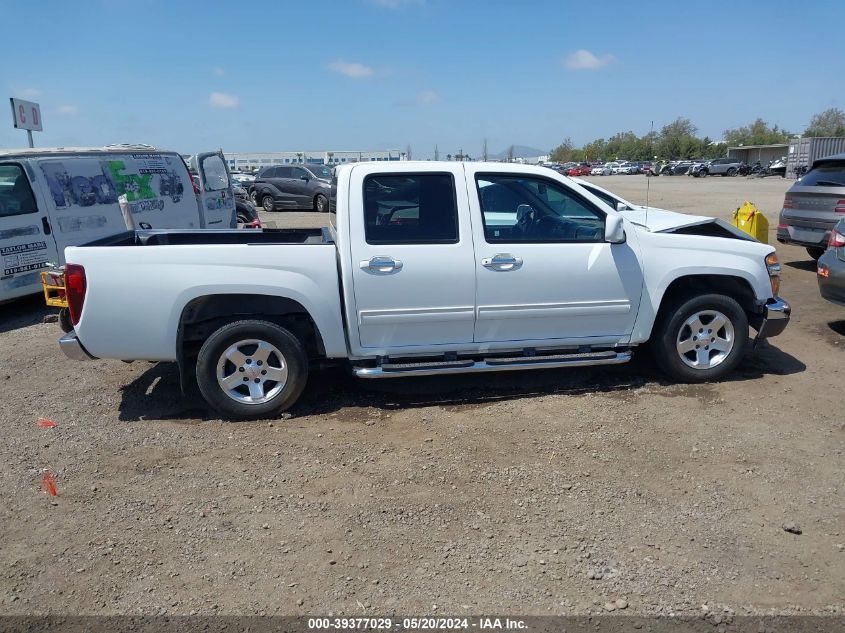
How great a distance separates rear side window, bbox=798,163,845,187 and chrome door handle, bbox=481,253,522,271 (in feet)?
23.8

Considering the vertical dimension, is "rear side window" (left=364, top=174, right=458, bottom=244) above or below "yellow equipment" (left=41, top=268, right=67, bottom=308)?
above

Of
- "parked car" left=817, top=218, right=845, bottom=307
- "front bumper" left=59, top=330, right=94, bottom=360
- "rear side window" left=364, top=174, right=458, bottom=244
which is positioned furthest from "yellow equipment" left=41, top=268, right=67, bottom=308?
"parked car" left=817, top=218, right=845, bottom=307

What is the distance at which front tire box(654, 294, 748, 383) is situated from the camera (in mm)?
5289

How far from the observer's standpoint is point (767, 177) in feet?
184

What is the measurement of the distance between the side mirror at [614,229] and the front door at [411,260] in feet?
3.39

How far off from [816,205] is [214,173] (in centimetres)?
958

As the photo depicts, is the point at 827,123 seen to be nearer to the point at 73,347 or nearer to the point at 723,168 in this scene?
the point at 723,168

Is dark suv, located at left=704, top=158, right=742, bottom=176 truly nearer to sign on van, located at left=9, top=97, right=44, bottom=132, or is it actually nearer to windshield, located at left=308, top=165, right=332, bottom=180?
windshield, located at left=308, top=165, right=332, bottom=180

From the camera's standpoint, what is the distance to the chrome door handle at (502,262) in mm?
4863

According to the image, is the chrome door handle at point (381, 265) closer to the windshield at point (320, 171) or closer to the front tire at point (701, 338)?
the front tire at point (701, 338)

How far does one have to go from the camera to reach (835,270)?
6707 millimetres

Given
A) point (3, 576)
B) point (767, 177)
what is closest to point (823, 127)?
point (767, 177)

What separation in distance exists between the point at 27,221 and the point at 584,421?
7.17 metres

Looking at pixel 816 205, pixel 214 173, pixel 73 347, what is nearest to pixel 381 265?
pixel 73 347
